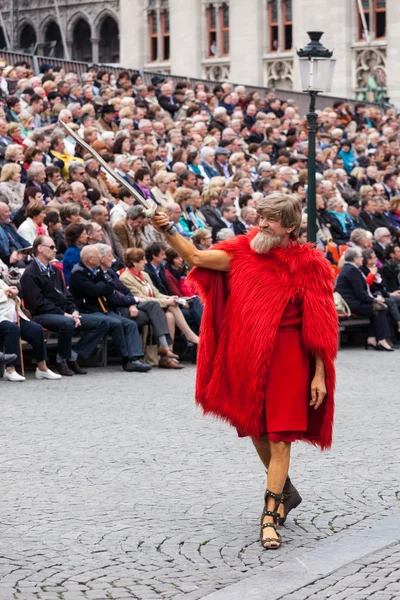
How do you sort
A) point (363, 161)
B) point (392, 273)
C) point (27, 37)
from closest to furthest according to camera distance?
1. point (392, 273)
2. point (363, 161)
3. point (27, 37)

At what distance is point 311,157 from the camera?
16.5 m

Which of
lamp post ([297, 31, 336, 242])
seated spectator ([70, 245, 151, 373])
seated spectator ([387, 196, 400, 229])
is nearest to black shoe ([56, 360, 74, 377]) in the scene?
seated spectator ([70, 245, 151, 373])

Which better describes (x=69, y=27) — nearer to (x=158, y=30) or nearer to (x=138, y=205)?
(x=158, y=30)

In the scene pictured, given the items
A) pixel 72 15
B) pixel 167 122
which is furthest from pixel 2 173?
pixel 72 15

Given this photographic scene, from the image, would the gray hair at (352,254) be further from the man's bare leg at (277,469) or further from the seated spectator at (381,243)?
the man's bare leg at (277,469)

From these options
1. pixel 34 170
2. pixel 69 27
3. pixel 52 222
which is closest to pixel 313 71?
pixel 34 170

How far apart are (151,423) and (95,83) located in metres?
15.7

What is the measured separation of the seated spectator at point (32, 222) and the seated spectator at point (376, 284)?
4.89 meters

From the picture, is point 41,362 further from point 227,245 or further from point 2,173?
point 227,245

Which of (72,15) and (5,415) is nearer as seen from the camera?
(5,415)

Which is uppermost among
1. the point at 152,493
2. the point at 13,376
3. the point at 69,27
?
the point at 69,27

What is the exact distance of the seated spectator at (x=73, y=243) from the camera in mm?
13820

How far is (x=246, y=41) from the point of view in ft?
168

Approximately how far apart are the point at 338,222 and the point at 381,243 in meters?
1.42
